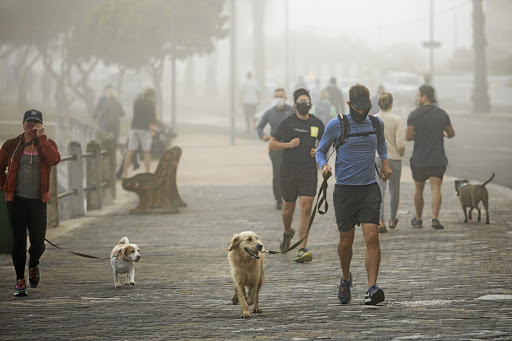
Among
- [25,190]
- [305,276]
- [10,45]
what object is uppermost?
[10,45]

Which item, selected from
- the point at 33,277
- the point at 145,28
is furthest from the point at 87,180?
the point at 145,28

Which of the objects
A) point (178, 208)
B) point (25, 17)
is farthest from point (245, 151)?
point (25, 17)

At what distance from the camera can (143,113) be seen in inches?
828

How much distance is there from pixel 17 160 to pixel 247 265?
9.11 ft

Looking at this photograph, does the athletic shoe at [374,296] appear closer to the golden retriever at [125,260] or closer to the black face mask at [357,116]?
the black face mask at [357,116]

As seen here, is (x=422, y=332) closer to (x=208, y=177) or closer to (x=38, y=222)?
(x=38, y=222)

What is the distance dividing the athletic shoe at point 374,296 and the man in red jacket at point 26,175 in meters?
3.34

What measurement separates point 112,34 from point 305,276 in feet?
128

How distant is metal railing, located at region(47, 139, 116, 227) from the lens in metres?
15.9

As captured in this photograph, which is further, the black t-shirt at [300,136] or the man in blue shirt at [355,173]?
the black t-shirt at [300,136]

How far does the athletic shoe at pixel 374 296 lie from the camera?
26.5ft

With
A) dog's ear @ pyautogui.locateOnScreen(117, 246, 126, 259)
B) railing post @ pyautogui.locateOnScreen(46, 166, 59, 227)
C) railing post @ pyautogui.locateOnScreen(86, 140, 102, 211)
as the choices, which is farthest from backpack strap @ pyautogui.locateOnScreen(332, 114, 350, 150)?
railing post @ pyautogui.locateOnScreen(86, 140, 102, 211)

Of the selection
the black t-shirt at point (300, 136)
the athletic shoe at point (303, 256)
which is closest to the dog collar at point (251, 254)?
the athletic shoe at point (303, 256)

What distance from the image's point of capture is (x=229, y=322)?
774 cm
